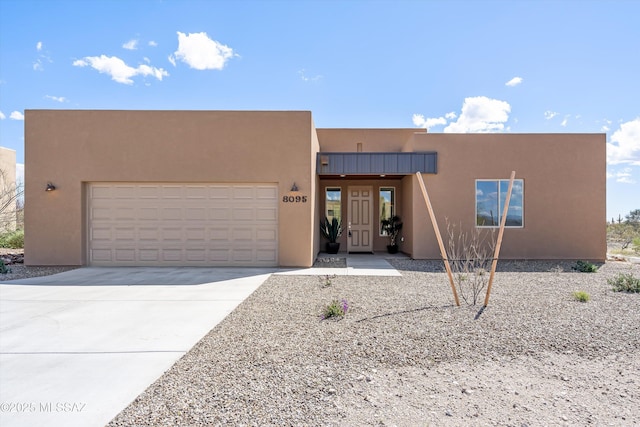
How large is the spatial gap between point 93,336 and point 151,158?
643cm

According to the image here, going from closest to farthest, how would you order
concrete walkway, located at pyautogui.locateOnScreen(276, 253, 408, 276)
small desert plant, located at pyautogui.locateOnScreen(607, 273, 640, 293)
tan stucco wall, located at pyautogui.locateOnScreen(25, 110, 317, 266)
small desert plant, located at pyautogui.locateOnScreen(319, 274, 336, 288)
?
small desert plant, located at pyautogui.locateOnScreen(607, 273, 640, 293), small desert plant, located at pyautogui.locateOnScreen(319, 274, 336, 288), concrete walkway, located at pyautogui.locateOnScreen(276, 253, 408, 276), tan stucco wall, located at pyautogui.locateOnScreen(25, 110, 317, 266)

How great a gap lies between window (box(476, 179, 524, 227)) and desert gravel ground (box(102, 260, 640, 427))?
5329 millimetres

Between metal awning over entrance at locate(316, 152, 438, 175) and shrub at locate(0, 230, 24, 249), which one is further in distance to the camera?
shrub at locate(0, 230, 24, 249)

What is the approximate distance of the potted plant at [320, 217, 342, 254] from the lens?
12.5 meters

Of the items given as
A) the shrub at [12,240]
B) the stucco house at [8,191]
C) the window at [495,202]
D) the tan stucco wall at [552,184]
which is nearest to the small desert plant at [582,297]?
the tan stucco wall at [552,184]

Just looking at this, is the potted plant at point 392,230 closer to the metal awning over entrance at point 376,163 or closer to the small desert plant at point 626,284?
the metal awning over entrance at point 376,163

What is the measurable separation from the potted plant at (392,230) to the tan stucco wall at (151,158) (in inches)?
169

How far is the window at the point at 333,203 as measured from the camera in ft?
43.6

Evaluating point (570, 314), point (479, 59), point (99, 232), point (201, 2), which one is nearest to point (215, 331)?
point (570, 314)

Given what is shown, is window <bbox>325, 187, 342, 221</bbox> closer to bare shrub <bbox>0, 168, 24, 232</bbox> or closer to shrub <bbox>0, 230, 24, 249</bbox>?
bare shrub <bbox>0, 168, 24, 232</bbox>

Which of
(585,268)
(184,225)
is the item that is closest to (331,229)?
(184,225)

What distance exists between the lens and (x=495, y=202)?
10.9 meters

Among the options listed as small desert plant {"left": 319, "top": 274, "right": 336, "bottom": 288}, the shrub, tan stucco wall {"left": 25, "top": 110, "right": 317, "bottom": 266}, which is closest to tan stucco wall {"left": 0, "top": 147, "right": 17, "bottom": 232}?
the shrub

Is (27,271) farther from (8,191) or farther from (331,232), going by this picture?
(331,232)
